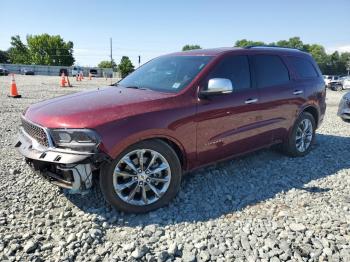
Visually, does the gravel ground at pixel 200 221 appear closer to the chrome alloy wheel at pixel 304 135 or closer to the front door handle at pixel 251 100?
the chrome alloy wheel at pixel 304 135

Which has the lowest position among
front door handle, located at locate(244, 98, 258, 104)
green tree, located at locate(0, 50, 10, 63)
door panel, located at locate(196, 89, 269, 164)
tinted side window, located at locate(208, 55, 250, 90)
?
door panel, located at locate(196, 89, 269, 164)

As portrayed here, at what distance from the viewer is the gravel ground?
3010 mm

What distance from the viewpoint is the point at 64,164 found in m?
3.23

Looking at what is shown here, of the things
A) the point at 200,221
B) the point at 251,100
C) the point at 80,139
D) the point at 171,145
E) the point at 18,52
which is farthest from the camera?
the point at 18,52

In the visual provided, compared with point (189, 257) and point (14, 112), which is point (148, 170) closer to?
point (189, 257)

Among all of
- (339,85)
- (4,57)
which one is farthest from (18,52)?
(339,85)

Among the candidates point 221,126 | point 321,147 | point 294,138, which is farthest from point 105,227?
point 321,147

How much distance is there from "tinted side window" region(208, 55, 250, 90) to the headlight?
1779mm

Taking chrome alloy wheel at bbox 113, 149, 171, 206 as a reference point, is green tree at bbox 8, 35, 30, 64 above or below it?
above

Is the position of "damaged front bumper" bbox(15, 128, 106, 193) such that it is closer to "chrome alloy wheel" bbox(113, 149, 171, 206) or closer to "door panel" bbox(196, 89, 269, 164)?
"chrome alloy wheel" bbox(113, 149, 171, 206)

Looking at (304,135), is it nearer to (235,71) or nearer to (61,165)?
(235,71)

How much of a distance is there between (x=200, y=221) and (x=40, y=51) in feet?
363

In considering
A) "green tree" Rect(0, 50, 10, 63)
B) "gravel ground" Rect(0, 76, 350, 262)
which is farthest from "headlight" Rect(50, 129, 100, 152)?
"green tree" Rect(0, 50, 10, 63)

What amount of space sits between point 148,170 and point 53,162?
3.36 feet
